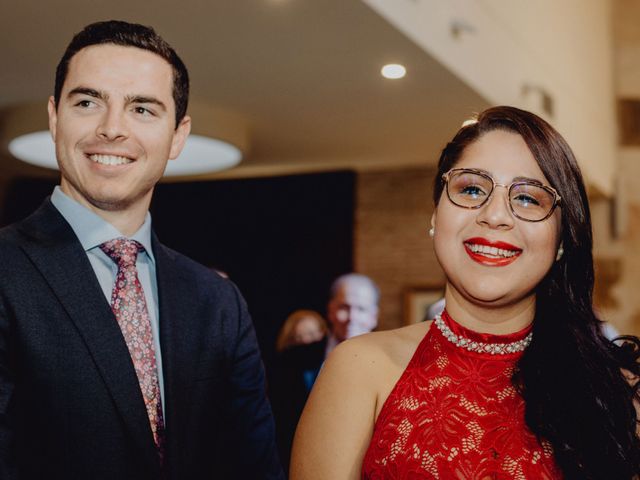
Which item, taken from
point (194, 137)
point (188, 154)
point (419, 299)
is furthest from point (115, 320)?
point (419, 299)

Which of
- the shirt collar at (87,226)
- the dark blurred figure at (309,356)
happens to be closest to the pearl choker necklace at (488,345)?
the shirt collar at (87,226)

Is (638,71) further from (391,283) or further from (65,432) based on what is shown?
(65,432)

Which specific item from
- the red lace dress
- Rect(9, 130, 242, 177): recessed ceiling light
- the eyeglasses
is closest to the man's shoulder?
the red lace dress

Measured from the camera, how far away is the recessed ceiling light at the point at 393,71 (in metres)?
4.70

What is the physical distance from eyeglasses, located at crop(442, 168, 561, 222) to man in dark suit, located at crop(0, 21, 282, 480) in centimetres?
56

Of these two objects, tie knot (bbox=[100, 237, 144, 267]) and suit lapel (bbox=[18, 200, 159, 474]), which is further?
tie knot (bbox=[100, 237, 144, 267])

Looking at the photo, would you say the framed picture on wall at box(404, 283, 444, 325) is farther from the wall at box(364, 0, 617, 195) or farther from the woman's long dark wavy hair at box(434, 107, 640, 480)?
the woman's long dark wavy hair at box(434, 107, 640, 480)

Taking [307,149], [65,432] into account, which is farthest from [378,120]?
[65,432]

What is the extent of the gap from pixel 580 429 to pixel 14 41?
373cm

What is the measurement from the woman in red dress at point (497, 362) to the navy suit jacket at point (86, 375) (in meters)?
0.21

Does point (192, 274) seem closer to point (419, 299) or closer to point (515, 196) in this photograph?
point (515, 196)

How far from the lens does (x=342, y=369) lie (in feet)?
5.57

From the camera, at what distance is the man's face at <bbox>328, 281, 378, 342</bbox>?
14.8 ft

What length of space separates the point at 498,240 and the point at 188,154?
5.22 meters
